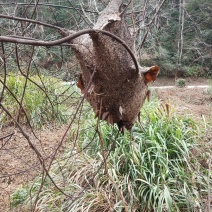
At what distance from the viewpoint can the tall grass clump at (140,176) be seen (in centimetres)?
256

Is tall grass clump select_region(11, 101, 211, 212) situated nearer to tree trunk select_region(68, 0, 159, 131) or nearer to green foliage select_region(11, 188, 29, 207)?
green foliage select_region(11, 188, 29, 207)

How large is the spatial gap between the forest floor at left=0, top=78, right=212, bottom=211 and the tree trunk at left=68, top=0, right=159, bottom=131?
36cm

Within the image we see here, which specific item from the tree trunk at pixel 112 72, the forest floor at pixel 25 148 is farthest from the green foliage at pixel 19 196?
the tree trunk at pixel 112 72

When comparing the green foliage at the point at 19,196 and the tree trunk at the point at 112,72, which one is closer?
the tree trunk at the point at 112,72

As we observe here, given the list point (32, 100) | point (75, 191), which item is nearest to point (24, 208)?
point (75, 191)

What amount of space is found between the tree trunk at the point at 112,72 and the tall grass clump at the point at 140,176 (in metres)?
1.05

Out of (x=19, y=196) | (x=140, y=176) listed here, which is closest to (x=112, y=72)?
(x=140, y=176)

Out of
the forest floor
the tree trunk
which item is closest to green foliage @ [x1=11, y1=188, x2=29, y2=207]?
the forest floor

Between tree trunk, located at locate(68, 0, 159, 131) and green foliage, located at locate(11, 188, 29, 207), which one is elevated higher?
tree trunk, located at locate(68, 0, 159, 131)

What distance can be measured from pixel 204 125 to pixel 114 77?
275 cm

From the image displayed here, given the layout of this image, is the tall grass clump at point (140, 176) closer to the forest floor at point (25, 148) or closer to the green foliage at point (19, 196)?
the green foliage at point (19, 196)

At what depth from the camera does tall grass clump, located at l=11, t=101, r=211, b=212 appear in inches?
101

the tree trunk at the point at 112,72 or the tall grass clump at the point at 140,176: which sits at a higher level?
the tree trunk at the point at 112,72

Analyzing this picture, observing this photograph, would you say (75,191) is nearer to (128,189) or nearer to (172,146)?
(128,189)
